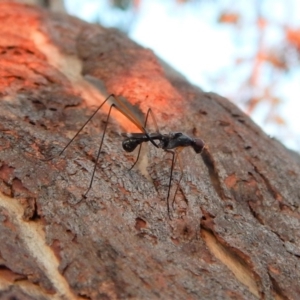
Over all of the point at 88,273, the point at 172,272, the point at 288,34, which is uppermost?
the point at 288,34

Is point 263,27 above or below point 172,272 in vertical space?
above

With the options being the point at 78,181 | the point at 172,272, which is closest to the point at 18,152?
the point at 78,181

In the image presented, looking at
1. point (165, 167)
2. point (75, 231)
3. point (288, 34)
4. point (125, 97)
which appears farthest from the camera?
point (288, 34)

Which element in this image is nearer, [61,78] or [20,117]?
[20,117]

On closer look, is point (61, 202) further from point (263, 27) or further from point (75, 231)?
point (263, 27)

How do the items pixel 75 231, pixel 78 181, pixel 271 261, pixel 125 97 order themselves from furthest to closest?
pixel 125 97
pixel 78 181
pixel 271 261
pixel 75 231

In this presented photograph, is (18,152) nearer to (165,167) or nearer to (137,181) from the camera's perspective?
(137,181)
